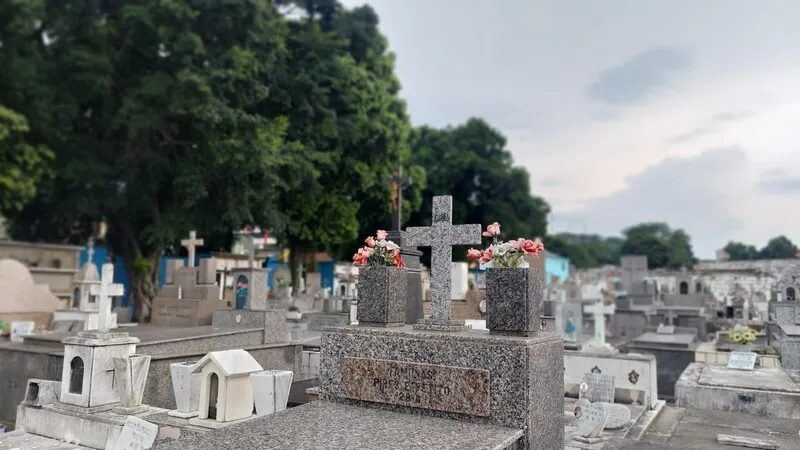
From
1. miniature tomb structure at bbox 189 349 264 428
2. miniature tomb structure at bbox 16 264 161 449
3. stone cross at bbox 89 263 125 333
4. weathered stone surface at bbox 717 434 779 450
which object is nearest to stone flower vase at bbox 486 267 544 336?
miniature tomb structure at bbox 189 349 264 428

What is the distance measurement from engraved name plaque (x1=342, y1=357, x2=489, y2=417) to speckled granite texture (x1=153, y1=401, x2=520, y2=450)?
148 mm

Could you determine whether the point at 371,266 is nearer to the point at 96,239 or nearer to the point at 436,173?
the point at 96,239

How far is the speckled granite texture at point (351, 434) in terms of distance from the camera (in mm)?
4199

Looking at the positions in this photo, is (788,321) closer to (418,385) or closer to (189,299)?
(418,385)

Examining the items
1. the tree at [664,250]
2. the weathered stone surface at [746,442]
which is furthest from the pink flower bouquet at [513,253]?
the tree at [664,250]

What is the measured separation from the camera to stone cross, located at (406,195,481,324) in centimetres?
595

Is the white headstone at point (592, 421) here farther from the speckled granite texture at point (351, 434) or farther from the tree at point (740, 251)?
the tree at point (740, 251)

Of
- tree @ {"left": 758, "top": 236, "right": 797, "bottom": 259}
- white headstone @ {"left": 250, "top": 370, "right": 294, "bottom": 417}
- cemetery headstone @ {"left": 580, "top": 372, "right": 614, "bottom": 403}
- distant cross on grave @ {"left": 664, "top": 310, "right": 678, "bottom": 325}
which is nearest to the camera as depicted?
white headstone @ {"left": 250, "top": 370, "right": 294, "bottom": 417}

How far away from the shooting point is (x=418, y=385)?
17.3 feet

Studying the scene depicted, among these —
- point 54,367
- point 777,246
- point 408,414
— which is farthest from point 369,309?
point 777,246

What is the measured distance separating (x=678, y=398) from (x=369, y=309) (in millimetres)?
6773

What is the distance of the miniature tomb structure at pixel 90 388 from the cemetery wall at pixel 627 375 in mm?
7513

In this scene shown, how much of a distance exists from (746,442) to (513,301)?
4.06 meters

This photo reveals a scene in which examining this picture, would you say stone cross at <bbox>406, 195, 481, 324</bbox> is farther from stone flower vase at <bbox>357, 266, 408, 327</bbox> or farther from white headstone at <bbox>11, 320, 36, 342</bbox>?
white headstone at <bbox>11, 320, 36, 342</bbox>
